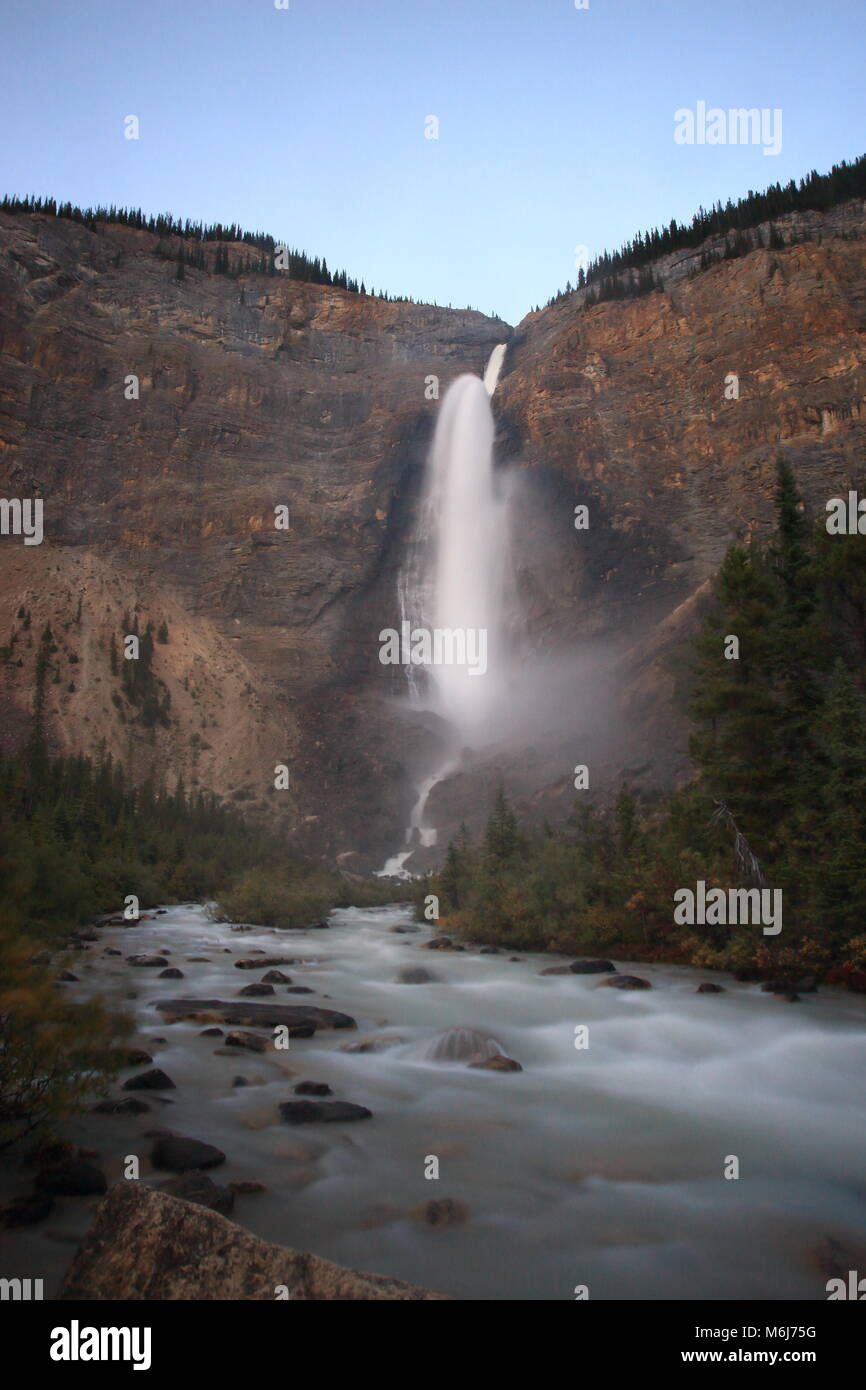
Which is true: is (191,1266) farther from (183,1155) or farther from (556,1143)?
(556,1143)

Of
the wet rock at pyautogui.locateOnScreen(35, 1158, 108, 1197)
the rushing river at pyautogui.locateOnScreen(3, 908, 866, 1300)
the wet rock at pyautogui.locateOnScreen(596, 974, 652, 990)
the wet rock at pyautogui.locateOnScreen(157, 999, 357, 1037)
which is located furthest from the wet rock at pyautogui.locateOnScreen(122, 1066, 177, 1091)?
the wet rock at pyautogui.locateOnScreen(596, 974, 652, 990)

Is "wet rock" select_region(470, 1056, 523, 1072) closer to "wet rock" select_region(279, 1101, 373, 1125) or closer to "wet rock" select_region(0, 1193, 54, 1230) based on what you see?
"wet rock" select_region(279, 1101, 373, 1125)

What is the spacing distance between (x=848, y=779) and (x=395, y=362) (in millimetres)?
81711

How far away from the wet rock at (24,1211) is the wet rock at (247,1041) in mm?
5361

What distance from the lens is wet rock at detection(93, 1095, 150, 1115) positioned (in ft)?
Answer: 26.5

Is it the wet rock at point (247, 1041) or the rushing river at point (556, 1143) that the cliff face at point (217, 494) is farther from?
the wet rock at point (247, 1041)

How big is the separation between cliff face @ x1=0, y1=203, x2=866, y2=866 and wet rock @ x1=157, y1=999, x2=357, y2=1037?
117 ft

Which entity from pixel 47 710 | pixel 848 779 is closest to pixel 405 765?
pixel 47 710

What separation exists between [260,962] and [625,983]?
8999mm

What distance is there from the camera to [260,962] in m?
20.2

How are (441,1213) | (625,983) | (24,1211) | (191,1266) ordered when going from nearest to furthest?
(191,1266)
(24,1211)
(441,1213)
(625,983)

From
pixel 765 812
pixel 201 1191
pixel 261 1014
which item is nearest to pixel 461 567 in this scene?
pixel 765 812

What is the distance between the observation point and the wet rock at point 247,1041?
11221mm

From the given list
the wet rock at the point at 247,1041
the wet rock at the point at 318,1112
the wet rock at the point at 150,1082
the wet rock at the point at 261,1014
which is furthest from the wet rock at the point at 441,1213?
the wet rock at the point at 261,1014
